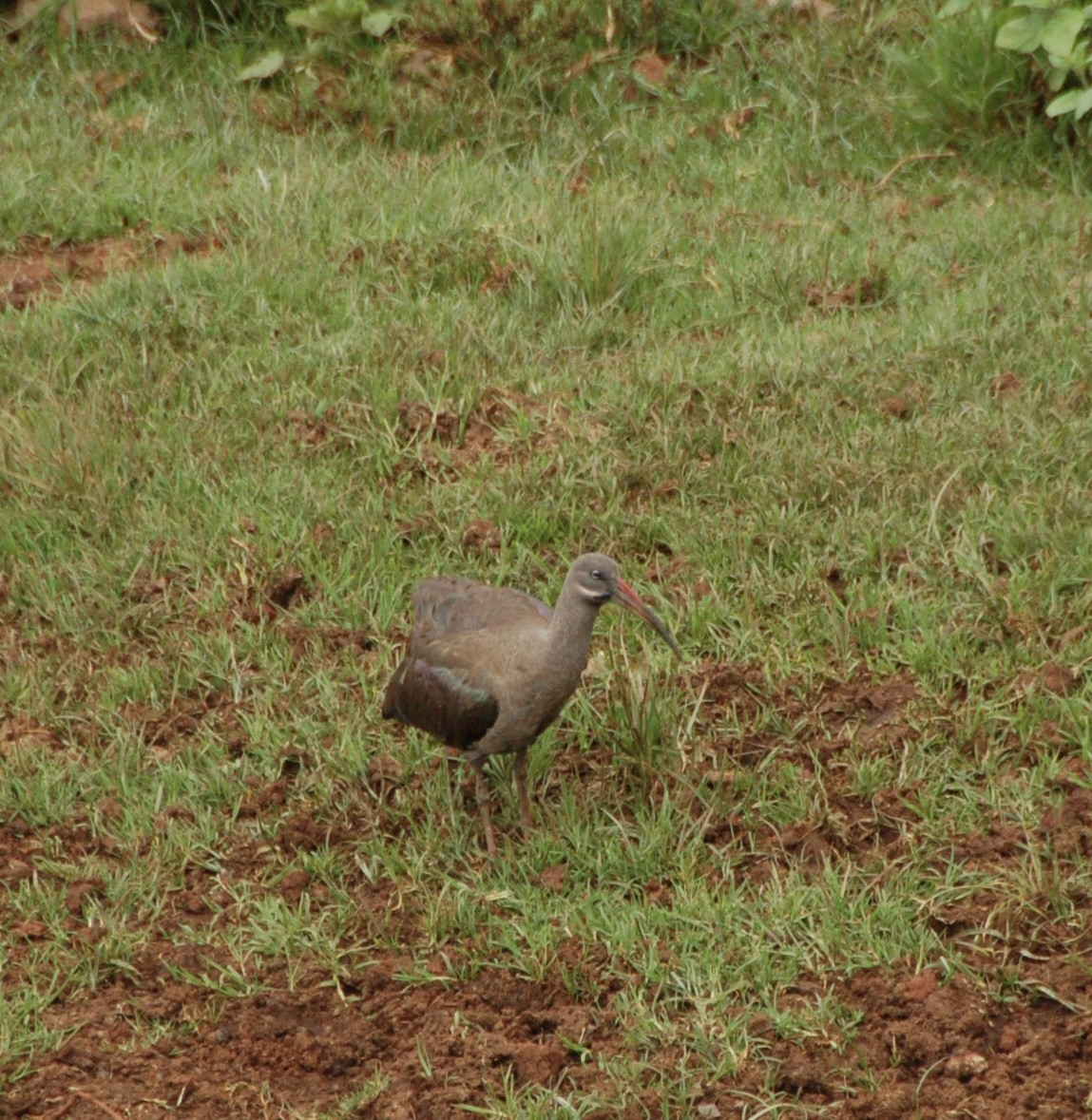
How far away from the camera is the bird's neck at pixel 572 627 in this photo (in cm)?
455

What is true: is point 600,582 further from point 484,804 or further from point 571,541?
point 571,541

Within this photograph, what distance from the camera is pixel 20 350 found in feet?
22.6

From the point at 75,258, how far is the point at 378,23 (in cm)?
217

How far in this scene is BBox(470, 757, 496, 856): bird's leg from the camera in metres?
4.75

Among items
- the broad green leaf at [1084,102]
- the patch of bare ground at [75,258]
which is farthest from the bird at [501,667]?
the broad green leaf at [1084,102]

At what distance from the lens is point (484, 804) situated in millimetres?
4809

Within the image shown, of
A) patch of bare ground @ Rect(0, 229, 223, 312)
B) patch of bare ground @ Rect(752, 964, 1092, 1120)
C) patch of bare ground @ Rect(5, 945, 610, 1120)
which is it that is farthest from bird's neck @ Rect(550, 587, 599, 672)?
patch of bare ground @ Rect(0, 229, 223, 312)

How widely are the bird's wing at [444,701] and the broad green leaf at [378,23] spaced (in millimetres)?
4975

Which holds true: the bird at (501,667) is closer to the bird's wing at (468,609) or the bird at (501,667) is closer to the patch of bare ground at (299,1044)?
the bird's wing at (468,609)

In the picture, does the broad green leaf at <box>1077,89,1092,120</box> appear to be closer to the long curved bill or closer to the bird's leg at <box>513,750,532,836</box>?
the long curved bill

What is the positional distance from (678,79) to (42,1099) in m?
6.55

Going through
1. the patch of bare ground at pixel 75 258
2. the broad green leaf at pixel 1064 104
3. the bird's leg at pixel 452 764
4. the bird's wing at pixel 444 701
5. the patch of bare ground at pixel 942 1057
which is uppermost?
the broad green leaf at pixel 1064 104

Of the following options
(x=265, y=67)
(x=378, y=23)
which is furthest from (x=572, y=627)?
(x=265, y=67)

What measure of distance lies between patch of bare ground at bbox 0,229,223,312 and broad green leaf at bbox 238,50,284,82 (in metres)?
1.52
